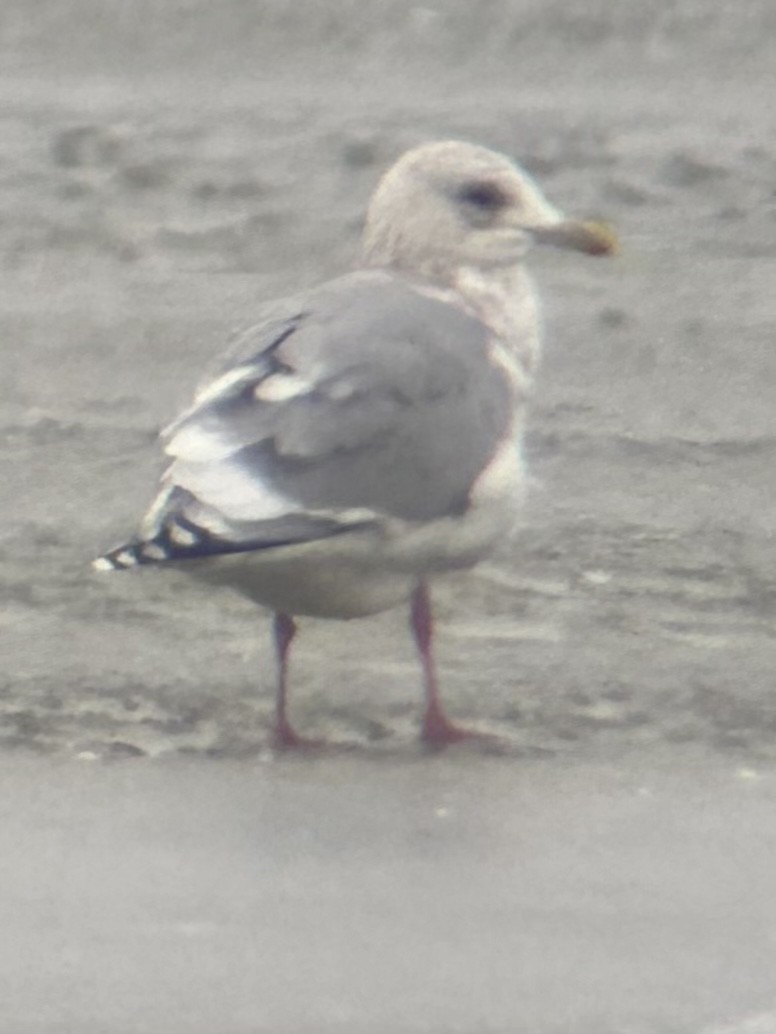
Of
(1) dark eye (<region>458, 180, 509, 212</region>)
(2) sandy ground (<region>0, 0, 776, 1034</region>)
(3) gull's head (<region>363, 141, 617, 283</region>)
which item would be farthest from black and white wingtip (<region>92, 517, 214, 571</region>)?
(1) dark eye (<region>458, 180, 509, 212</region>)

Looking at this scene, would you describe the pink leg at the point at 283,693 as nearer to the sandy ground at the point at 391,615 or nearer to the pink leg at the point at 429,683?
the sandy ground at the point at 391,615

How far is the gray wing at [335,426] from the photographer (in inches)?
228

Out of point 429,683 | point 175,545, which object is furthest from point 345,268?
point 175,545

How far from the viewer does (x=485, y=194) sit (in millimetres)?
6910

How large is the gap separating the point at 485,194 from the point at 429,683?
4.16ft

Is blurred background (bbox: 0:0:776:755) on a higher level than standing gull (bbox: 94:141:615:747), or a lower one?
lower

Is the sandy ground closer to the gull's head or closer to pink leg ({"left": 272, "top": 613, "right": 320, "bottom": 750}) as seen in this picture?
pink leg ({"left": 272, "top": 613, "right": 320, "bottom": 750})

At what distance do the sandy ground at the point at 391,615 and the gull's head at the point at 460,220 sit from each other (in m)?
0.75

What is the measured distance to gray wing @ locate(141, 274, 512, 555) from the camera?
19.0ft

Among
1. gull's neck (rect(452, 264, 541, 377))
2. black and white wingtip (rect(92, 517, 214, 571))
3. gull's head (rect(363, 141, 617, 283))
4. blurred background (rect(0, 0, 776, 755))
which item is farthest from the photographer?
gull's head (rect(363, 141, 617, 283))

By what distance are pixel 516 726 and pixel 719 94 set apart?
6148mm

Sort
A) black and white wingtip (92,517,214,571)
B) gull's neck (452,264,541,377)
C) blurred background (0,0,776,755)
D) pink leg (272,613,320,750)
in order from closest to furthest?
1. black and white wingtip (92,517,214,571)
2. pink leg (272,613,320,750)
3. blurred background (0,0,776,755)
4. gull's neck (452,264,541,377)

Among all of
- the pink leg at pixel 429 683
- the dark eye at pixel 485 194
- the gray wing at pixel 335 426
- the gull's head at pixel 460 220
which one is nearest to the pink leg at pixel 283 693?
the pink leg at pixel 429 683

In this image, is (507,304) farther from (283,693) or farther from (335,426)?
(283,693)
